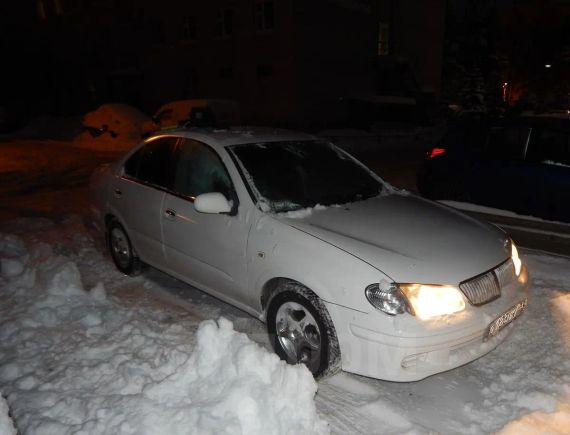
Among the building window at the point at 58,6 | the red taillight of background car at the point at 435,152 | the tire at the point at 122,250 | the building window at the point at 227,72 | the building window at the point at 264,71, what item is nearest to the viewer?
the tire at the point at 122,250

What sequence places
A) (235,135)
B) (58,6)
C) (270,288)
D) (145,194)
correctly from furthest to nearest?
(58,6), (145,194), (235,135), (270,288)

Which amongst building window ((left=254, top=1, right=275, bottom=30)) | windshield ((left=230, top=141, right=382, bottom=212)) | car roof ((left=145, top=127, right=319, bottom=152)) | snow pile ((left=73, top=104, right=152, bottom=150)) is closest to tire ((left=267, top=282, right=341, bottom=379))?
windshield ((left=230, top=141, right=382, bottom=212))

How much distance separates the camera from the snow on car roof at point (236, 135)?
171 inches

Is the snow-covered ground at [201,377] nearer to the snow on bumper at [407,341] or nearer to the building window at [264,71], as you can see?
the snow on bumper at [407,341]

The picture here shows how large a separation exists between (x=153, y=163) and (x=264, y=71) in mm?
21115

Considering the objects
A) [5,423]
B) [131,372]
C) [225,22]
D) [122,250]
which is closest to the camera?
[5,423]

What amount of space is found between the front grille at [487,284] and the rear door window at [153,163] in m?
2.76

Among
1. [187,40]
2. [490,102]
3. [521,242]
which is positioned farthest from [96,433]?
[490,102]

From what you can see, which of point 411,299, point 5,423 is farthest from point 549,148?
point 5,423

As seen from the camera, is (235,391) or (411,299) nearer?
(235,391)

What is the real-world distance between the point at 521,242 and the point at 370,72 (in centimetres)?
2400

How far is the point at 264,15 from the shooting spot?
24281 mm

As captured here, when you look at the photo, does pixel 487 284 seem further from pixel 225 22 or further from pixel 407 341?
pixel 225 22

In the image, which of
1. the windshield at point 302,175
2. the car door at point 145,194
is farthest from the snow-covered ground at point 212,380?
the windshield at point 302,175
